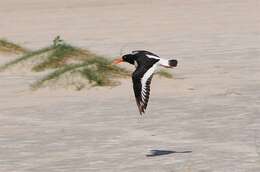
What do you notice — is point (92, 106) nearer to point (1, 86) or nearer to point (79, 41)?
point (1, 86)

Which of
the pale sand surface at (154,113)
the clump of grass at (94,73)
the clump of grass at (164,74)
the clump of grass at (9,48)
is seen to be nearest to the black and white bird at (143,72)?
the pale sand surface at (154,113)

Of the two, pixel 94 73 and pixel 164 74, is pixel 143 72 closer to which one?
pixel 94 73

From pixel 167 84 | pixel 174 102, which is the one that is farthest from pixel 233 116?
pixel 167 84

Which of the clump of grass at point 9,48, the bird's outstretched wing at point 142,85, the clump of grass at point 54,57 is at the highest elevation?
the bird's outstretched wing at point 142,85

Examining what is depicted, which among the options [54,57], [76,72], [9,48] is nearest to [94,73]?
[76,72]

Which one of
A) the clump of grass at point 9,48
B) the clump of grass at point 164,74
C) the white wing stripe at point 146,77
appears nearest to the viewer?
the white wing stripe at point 146,77

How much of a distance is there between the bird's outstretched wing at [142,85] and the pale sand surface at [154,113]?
0.46 meters

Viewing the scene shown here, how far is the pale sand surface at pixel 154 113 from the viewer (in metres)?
9.27

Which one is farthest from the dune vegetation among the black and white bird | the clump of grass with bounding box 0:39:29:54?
the black and white bird

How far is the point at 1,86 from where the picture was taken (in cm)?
1458

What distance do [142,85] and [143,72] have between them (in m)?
0.40

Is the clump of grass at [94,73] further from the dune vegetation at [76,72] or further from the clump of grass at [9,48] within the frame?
the clump of grass at [9,48]

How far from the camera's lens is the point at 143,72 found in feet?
33.2

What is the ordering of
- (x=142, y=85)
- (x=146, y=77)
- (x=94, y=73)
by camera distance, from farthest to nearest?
(x=94, y=73), (x=146, y=77), (x=142, y=85)
